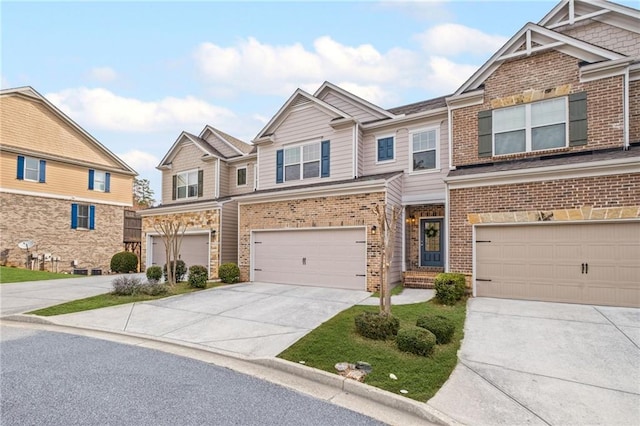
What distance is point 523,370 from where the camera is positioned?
195 inches

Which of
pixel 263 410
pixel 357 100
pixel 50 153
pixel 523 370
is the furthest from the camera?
pixel 50 153

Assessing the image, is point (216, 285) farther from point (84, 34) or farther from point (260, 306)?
point (84, 34)

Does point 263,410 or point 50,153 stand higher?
point 50,153

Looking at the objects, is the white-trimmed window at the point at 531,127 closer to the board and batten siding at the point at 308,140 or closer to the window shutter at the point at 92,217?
the board and batten siding at the point at 308,140

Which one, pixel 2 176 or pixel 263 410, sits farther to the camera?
pixel 2 176

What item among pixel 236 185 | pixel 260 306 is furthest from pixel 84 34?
pixel 260 306

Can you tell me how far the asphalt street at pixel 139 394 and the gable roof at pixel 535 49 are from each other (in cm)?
1120

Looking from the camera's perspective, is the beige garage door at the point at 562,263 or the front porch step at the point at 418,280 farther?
the front porch step at the point at 418,280

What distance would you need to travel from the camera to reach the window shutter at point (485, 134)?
1094 cm

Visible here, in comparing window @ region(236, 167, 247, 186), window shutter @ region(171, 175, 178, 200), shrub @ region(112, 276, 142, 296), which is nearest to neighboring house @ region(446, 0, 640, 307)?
shrub @ region(112, 276, 142, 296)

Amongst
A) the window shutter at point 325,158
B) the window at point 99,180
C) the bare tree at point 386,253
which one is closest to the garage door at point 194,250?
the window shutter at point 325,158

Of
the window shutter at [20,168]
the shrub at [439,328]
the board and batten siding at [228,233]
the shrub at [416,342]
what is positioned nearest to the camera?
the shrub at [416,342]

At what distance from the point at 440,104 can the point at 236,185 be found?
11.2 metres

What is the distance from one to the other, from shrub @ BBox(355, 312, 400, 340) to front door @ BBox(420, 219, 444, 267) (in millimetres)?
7734
